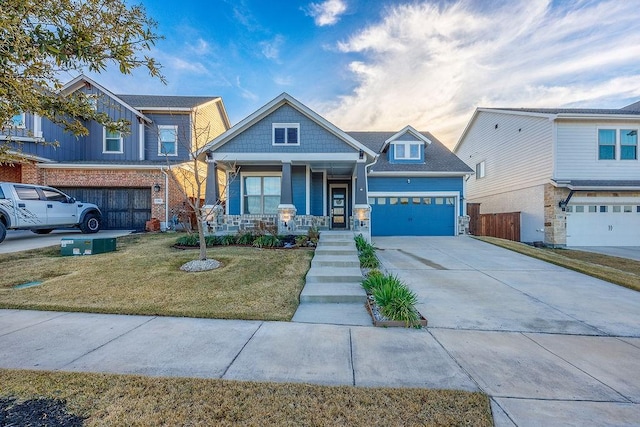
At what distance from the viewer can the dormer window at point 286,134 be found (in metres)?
10.9

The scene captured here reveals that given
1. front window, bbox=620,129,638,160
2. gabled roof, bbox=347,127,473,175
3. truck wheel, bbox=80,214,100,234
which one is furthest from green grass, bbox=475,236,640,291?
truck wheel, bbox=80,214,100,234

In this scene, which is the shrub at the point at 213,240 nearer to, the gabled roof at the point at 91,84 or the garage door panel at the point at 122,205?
the garage door panel at the point at 122,205

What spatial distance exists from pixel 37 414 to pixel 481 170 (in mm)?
22000

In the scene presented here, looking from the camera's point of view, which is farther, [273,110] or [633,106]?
[633,106]

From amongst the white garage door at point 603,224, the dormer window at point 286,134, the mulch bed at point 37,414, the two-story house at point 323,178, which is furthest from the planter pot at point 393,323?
the white garage door at point 603,224

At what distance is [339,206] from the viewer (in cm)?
1462

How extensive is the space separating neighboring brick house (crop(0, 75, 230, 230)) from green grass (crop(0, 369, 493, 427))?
1105 cm

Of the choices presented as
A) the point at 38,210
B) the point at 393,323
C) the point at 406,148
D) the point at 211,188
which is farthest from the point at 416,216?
the point at 38,210

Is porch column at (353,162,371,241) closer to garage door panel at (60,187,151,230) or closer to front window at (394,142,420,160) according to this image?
front window at (394,142,420,160)

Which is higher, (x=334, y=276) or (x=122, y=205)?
(x=122, y=205)

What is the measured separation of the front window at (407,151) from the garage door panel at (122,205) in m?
13.6

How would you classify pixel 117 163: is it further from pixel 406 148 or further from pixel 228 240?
pixel 406 148

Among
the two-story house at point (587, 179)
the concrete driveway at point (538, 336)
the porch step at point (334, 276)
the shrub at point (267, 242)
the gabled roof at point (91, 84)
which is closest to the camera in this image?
the concrete driveway at point (538, 336)

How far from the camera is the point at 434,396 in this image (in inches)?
99.9
